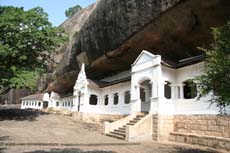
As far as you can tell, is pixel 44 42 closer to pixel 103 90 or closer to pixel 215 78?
pixel 103 90

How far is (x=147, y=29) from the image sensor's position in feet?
55.1

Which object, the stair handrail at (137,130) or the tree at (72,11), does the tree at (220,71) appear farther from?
the tree at (72,11)

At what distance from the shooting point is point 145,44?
18969 millimetres

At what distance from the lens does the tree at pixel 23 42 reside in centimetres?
2069

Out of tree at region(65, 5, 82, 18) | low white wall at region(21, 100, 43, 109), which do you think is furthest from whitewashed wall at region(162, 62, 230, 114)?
tree at region(65, 5, 82, 18)

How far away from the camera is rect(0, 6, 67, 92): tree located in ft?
67.9

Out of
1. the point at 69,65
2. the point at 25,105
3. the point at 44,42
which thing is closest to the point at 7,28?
the point at 44,42

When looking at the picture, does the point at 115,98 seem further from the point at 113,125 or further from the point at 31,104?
the point at 31,104

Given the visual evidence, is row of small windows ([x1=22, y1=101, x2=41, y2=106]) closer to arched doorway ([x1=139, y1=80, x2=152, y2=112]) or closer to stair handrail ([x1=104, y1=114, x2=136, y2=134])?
arched doorway ([x1=139, y1=80, x2=152, y2=112])

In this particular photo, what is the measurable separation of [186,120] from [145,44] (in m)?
6.92

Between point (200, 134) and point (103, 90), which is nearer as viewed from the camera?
point (200, 134)

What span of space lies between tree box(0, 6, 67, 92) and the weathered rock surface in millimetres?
3775

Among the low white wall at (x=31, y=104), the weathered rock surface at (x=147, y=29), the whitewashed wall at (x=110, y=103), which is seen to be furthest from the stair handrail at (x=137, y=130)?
the low white wall at (x=31, y=104)

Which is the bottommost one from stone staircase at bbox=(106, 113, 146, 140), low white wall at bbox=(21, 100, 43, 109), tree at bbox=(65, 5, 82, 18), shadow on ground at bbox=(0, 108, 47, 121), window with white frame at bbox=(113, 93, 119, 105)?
stone staircase at bbox=(106, 113, 146, 140)
